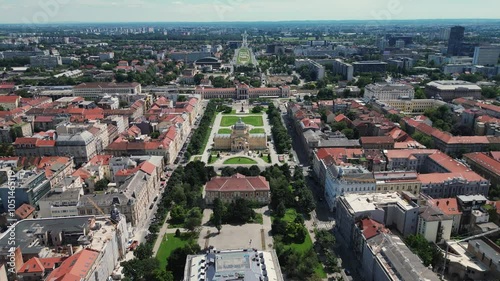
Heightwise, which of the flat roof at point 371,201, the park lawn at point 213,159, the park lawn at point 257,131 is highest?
the flat roof at point 371,201

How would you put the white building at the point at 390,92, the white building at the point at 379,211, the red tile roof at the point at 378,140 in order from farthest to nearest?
1. the white building at the point at 390,92
2. the red tile roof at the point at 378,140
3. the white building at the point at 379,211

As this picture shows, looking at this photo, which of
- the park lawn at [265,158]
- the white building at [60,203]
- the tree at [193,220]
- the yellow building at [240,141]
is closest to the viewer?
the tree at [193,220]

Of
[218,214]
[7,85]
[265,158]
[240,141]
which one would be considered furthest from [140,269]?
[7,85]

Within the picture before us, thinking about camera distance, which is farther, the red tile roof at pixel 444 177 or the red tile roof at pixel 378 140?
the red tile roof at pixel 378 140

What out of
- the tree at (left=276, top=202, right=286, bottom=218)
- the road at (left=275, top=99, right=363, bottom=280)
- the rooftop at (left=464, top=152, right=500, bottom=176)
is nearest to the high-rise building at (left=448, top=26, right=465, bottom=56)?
the rooftop at (left=464, top=152, right=500, bottom=176)

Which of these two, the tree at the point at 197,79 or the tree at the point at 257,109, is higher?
the tree at the point at 197,79

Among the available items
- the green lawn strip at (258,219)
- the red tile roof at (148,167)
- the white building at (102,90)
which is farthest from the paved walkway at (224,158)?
the white building at (102,90)

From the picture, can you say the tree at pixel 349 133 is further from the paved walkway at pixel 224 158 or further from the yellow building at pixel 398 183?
the yellow building at pixel 398 183
